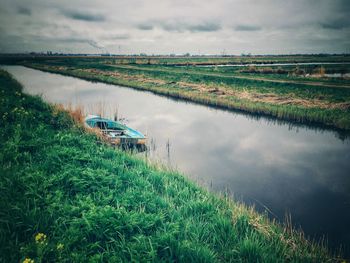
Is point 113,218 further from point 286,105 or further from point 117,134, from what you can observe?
point 286,105

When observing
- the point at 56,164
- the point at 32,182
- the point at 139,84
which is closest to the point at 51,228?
the point at 32,182

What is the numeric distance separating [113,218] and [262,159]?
1025 centimetres

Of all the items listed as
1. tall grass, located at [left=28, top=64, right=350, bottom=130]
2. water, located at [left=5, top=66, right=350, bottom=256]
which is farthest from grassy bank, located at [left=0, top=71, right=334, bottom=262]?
tall grass, located at [left=28, top=64, right=350, bottom=130]

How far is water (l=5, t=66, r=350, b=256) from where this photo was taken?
8344 mm

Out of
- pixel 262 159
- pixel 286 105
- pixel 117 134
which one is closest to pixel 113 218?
pixel 117 134

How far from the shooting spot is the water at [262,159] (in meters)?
8.34

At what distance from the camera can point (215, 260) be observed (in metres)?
4.24

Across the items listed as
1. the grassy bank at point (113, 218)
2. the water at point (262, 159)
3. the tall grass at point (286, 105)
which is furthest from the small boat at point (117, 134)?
the tall grass at point (286, 105)

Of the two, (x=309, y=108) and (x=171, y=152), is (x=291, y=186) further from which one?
(x=309, y=108)

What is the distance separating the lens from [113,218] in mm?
4695

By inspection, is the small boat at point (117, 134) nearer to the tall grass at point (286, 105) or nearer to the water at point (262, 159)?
the water at point (262, 159)

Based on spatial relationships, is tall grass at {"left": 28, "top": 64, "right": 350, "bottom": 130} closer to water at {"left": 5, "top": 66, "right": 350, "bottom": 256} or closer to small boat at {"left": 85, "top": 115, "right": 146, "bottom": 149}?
water at {"left": 5, "top": 66, "right": 350, "bottom": 256}

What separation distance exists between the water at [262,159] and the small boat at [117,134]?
38.7 inches

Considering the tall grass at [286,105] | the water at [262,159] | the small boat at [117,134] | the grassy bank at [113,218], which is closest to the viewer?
the grassy bank at [113,218]
